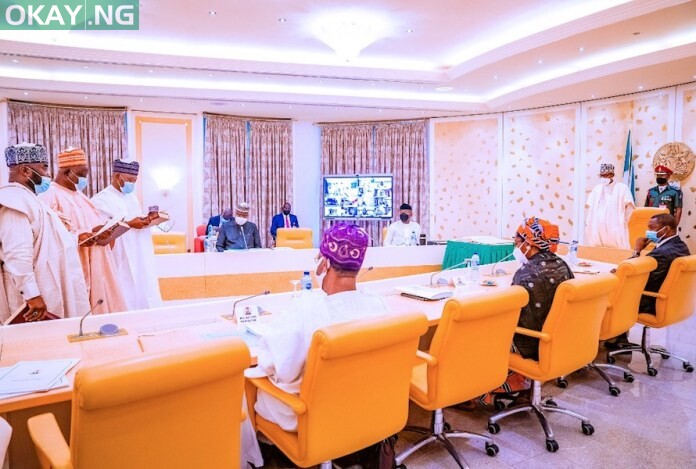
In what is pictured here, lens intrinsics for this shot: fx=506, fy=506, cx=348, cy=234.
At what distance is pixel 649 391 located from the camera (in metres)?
3.49

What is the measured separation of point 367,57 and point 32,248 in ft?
19.2

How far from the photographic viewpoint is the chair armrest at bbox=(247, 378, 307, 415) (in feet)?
5.78

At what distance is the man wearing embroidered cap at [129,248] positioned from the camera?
12.0 feet

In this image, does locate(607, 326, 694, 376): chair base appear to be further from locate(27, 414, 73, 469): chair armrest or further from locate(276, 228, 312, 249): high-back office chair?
locate(27, 414, 73, 469): chair armrest

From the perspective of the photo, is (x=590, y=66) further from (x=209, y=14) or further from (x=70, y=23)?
(x=70, y=23)

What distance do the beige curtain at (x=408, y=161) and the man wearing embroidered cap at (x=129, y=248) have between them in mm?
7152

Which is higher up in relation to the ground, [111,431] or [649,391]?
[111,431]

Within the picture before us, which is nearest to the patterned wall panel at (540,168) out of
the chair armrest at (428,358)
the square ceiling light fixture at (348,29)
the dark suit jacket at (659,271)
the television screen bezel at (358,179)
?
the television screen bezel at (358,179)

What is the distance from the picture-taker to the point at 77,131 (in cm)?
869

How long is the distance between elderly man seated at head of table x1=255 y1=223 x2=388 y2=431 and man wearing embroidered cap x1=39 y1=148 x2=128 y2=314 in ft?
5.75

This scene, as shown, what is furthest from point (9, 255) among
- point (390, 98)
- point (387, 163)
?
point (387, 163)

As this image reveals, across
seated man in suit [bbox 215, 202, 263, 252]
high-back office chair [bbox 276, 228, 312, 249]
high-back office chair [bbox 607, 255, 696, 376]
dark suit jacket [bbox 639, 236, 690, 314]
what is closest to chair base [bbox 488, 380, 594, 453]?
high-back office chair [bbox 607, 255, 696, 376]

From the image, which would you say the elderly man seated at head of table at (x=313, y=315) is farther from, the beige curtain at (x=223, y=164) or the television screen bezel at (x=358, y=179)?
the television screen bezel at (x=358, y=179)

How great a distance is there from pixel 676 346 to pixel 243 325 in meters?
4.03
